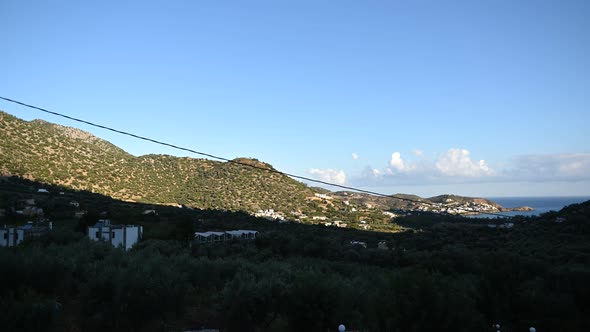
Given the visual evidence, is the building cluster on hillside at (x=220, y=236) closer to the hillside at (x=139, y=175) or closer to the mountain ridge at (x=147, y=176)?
the mountain ridge at (x=147, y=176)

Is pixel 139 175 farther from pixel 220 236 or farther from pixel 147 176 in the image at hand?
pixel 220 236

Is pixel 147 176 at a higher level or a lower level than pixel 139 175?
lower

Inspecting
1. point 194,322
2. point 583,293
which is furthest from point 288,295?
point 583,293

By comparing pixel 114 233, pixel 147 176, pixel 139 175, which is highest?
pixel 139 175

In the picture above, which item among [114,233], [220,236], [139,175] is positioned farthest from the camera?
[139,175]

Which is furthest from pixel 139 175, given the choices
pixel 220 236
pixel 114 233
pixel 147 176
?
pixel 114 233

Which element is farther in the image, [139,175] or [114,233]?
[139,175]

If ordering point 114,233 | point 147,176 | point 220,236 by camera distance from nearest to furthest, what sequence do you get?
point 114,233 < point 220,236 < point 147,176

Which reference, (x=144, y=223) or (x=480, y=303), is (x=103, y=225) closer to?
(x=144, y=223)

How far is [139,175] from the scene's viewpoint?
229 feet

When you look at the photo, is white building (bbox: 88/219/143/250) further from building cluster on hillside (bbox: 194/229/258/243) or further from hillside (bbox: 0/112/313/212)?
hillside (bbox: 0/112/313/212)

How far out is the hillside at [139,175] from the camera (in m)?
60.8

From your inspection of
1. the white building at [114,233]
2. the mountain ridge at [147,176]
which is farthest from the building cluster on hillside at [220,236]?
the mountain ridge at [147,176]

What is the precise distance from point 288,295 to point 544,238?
3099 centimetres
